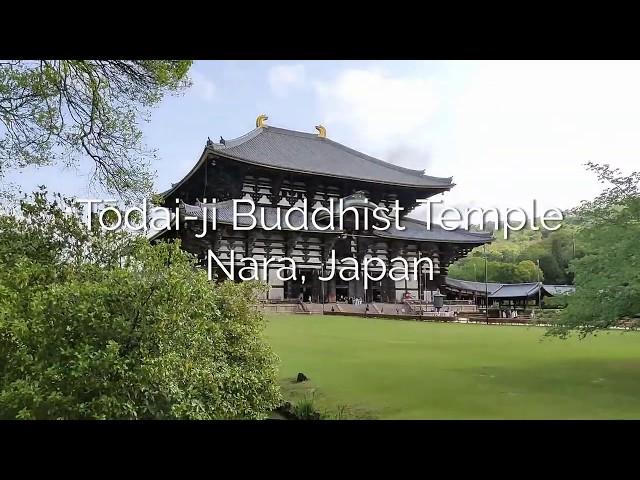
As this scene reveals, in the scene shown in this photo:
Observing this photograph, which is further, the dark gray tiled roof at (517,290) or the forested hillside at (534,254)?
the dark gray tiled roof at (517,290)

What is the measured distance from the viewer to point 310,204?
4926mm

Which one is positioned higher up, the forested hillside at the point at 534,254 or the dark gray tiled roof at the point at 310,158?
the dark gray tiled roof at the point at 310,158

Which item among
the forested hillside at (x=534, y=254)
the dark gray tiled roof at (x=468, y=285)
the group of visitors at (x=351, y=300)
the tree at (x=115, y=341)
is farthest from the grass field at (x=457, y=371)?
the tree at (x=115, y=341)

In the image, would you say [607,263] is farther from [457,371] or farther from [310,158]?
[310,158]

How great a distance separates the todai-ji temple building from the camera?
399cm

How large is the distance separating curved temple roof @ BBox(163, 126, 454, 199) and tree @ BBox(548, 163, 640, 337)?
1.45m

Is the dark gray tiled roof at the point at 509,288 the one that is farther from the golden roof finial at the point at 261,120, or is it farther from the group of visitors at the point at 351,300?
the golden roof finial at the point at 261,120

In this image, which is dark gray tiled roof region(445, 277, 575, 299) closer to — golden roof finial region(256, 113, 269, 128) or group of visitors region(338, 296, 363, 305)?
group of visitors region(338, 296, 363, 305)

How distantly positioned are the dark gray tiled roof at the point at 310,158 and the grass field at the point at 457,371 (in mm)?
1541

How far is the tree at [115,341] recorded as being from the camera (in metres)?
2.35

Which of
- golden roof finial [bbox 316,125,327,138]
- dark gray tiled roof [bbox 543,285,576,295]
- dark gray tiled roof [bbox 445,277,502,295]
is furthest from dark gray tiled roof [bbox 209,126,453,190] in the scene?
dark gray tiled roof [bbox 543,285,576,295]

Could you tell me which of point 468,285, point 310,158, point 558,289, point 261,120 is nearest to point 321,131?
point 261,120
